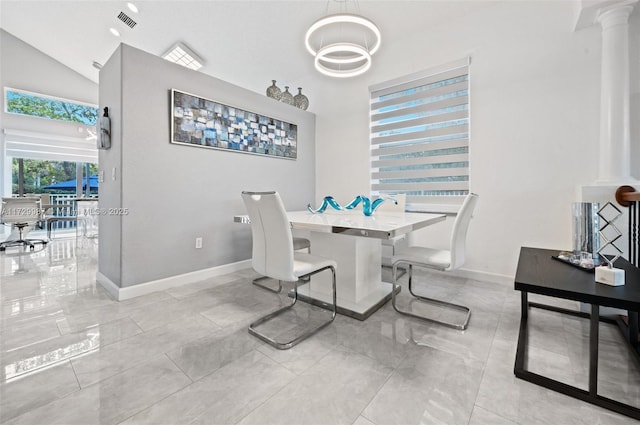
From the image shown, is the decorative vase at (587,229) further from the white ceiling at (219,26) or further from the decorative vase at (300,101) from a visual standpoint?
the decorative vase at (300,101)

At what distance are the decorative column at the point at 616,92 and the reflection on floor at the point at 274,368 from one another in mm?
1307

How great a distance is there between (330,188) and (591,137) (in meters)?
2.94

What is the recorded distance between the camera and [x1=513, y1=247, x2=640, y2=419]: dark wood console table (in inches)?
43.4

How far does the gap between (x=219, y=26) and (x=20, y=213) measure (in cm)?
442

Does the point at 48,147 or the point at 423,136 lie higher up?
the point at 48,147

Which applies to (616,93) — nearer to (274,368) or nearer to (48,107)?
(274,368)

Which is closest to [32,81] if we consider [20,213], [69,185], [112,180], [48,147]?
[48,147]

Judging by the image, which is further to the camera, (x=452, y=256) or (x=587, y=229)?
(x=452, y=256)

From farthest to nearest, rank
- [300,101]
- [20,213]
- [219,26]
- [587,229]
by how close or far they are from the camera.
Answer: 1. [20,213]
2. [300,101]
3. [219,26]
4. [587,229]

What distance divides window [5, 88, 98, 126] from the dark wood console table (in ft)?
27.5

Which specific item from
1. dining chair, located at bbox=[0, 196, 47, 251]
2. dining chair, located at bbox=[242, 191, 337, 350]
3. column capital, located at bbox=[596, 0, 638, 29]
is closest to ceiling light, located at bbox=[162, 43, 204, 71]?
Result: dining chair, located at bbox=[0, 196, 47, 251]

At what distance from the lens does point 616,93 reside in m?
2.15

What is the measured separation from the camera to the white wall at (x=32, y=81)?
513cm

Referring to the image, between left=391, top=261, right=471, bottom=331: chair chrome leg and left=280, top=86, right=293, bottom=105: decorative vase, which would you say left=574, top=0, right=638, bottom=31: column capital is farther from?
left=280, top=86, right=293, bottom=105: decorative vase
